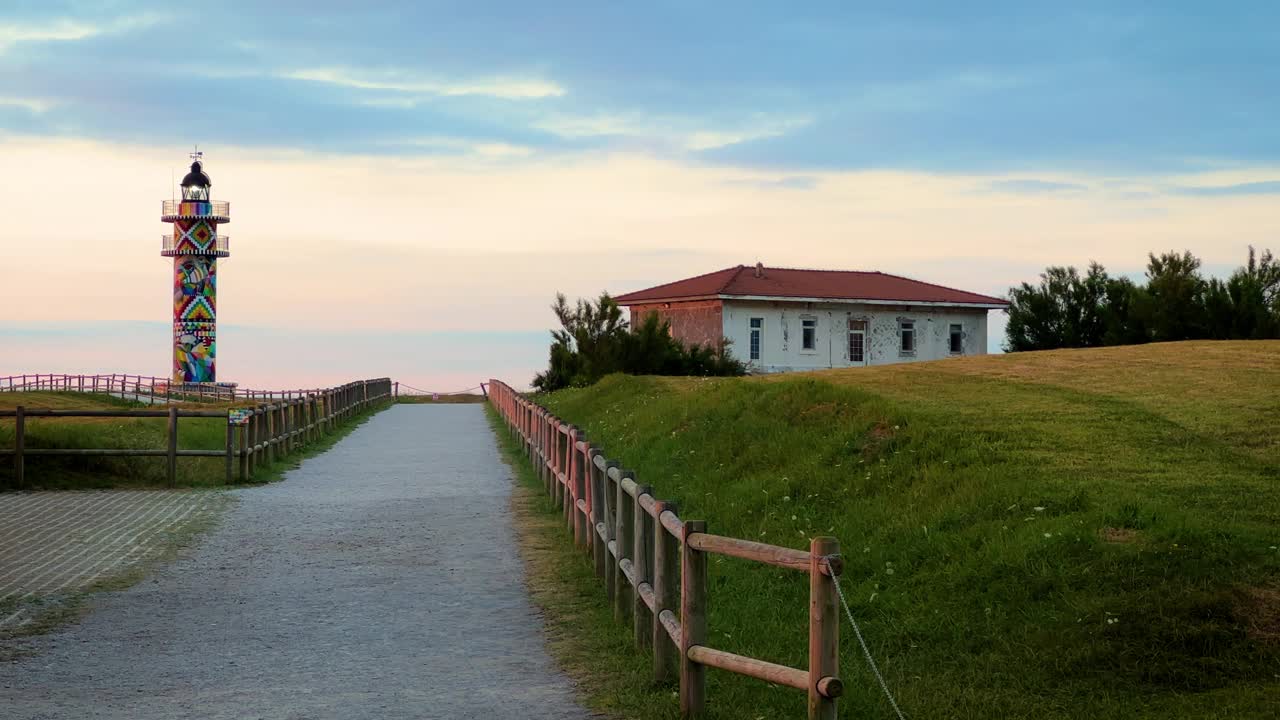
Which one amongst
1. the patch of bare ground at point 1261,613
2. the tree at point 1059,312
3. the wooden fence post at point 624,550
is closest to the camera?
the patch of bare ground at point 1261,613

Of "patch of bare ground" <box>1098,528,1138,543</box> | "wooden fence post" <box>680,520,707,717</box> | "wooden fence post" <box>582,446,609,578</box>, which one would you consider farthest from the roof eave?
"wooden fence post" <box>680,520,707,717</box>

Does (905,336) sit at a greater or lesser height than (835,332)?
lesser

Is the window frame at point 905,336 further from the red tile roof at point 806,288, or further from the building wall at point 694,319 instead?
the building wall at point 694,319

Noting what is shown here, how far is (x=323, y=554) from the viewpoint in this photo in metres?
14.2

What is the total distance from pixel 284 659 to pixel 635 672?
8.21 ft

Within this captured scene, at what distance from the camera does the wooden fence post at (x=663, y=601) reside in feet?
27.3

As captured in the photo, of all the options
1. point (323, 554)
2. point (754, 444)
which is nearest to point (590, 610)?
point (323, 554)

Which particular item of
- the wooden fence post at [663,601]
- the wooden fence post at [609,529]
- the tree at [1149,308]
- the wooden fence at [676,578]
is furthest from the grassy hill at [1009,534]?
the tree at [1149,308]

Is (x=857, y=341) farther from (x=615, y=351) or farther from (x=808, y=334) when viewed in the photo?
(x=615, y=351)

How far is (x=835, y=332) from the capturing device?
5409 cm

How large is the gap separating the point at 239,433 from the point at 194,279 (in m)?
46.8

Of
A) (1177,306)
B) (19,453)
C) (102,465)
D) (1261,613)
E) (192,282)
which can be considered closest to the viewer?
(1261,613)

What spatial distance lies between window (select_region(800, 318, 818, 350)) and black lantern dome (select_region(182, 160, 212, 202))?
1402 inches

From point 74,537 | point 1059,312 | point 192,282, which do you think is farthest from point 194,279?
point 74,537
